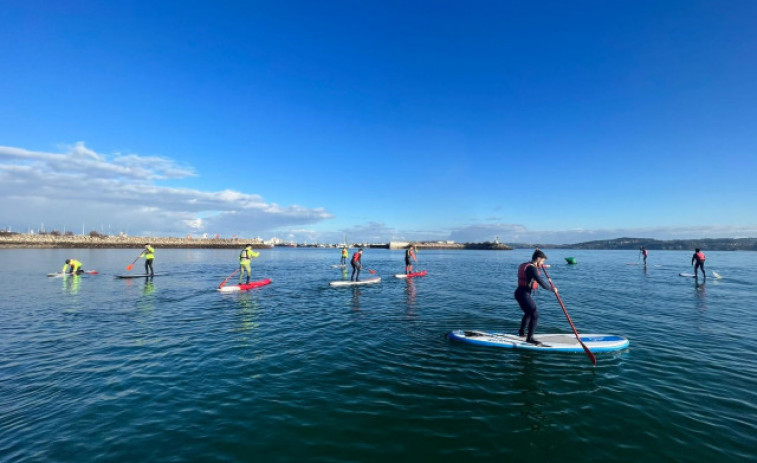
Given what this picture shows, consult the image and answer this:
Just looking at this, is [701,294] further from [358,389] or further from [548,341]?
[358,389]

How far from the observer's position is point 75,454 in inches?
211

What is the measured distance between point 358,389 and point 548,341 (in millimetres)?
7269

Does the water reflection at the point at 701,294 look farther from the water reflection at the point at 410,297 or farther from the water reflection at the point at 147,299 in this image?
the water reflection at the point at 147,299

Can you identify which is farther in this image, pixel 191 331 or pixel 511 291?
pixel 511 291

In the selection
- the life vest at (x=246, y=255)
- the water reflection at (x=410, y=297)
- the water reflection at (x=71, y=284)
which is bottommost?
the water reflection at (x=410, y=297)

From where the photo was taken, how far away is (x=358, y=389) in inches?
311

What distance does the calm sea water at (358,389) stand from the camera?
18.6 feet

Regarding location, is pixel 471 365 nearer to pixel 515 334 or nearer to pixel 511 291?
pixel 515 334

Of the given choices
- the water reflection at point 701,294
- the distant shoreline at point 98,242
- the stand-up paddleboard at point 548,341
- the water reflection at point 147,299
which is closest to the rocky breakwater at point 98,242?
the distant shoreline at point 98,242

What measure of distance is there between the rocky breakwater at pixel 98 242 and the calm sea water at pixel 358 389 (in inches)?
5488

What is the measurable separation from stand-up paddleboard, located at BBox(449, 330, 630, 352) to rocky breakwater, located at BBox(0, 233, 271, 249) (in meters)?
155

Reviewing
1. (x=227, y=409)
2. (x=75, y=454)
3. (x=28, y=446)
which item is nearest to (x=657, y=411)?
(x=227, y=409)

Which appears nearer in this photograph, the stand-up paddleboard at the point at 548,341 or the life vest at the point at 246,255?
the stand-up paddleboard at the point at 548,341

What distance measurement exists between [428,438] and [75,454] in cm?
610
